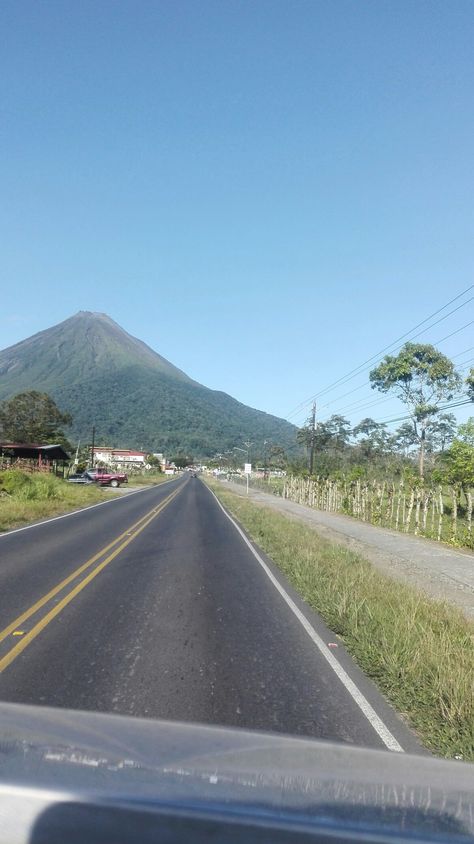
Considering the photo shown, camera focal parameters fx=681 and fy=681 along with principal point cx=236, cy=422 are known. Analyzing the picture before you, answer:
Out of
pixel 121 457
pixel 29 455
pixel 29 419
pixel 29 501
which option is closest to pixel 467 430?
pixel 29 501

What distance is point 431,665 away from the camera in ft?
19.7

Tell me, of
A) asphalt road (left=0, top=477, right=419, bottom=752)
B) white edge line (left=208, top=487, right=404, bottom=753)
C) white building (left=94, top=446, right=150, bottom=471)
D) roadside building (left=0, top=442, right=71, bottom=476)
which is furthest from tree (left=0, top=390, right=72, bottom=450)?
white edge line (left=208, top=487, right=404, bottom=753)

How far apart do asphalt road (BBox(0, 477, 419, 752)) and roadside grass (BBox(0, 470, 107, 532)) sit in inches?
332

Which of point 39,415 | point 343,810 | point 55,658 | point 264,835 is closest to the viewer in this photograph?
point 264,835

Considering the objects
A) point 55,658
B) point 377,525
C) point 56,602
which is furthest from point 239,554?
point 377,525

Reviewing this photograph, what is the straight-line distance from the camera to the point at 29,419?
8638 centimetres

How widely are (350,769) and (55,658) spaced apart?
4.05 m

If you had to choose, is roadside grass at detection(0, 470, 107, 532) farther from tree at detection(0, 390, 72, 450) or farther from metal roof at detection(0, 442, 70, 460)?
tree at detection(0, 390, 72, 450)

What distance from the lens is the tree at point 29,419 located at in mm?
85125

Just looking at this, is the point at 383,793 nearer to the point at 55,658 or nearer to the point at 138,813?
the point at 138,813

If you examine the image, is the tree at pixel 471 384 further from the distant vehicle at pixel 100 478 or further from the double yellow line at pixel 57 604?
the distant vehicle at pixel 100 478

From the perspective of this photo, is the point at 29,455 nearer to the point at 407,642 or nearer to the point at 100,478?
the point at 100,478

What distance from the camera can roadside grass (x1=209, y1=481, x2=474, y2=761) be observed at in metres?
4.88

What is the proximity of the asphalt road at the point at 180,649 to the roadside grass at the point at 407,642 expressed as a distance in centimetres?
20
